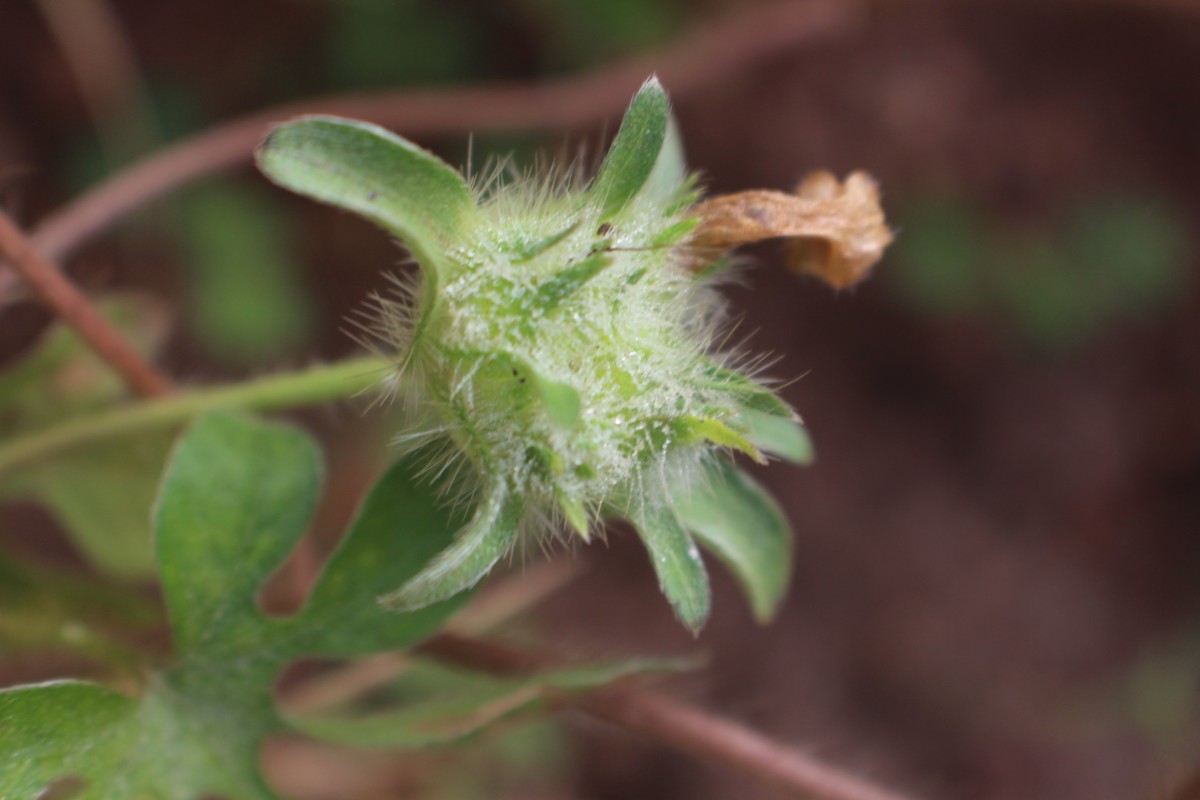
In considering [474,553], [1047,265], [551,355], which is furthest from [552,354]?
[1047,265]

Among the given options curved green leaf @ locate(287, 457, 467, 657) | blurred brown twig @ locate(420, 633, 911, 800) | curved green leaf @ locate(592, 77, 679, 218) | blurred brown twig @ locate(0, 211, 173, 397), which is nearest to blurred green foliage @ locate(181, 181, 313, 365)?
blurred brown twig @ locate(0, 211, 173, 397)

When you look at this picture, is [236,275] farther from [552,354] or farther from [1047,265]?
[1047,265]

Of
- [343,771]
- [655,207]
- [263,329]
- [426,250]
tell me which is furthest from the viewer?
[263,329]

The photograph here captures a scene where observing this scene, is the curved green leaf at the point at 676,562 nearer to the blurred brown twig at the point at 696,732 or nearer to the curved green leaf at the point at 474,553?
the curved green leaf at the point at 474,553

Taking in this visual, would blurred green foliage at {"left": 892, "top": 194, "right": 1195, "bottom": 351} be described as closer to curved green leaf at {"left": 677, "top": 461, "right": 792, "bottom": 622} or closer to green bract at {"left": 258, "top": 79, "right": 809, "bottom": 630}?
curved green leaf at {"left": 677, "top": 461, "right": 792, "bottom": 622}

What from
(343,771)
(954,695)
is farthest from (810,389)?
(343,771)

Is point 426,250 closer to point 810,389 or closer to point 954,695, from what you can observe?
point 810,389

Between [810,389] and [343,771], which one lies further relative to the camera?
[810,389]
